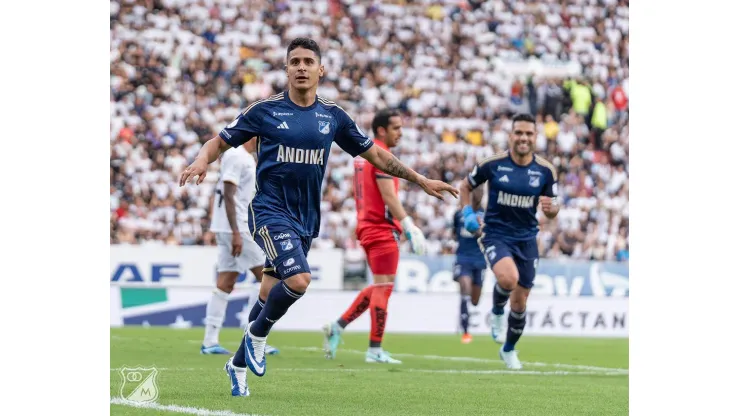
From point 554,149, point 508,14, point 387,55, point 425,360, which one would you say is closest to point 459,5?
point 508,14

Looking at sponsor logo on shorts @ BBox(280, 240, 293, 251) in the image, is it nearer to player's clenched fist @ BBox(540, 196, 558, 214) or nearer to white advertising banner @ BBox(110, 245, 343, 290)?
player's clenched fist @ BBox(540, 196, 558, 214)

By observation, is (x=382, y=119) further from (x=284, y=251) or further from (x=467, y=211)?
(x=284, y=251)

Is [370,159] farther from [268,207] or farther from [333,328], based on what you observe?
[333,328]

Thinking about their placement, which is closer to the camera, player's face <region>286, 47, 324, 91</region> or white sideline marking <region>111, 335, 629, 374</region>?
player's face <region>286, 47, 324, 91</region>

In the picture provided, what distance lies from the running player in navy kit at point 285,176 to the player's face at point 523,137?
3.72 metres

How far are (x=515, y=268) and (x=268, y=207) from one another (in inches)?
168

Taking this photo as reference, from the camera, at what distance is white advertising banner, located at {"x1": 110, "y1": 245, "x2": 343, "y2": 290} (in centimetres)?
2055

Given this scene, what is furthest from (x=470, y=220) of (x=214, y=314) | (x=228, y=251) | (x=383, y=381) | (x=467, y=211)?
(x=214, y=314)

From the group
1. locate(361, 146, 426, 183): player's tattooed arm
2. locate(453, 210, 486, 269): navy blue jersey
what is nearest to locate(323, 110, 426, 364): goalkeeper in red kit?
locate(361, 146, 426, 183): player's tattooed arm

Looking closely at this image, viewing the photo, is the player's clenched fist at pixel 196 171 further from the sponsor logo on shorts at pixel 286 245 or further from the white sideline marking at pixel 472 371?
the white sideline marking at pixel 472 371

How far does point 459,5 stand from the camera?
32.7 meters

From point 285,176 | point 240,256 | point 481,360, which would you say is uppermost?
point 285,176

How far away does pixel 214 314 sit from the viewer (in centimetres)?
1295

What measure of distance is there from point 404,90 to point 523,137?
17685 millimetres
